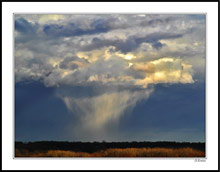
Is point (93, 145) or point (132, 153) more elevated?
point (93, 145)

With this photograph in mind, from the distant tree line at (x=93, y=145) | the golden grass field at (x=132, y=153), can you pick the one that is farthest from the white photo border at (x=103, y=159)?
the distant tree line at (x=93, y=145)

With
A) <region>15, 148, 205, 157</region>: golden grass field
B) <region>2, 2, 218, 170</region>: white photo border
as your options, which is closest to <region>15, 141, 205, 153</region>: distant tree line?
<region>15, 148, 205, 157</region>: golden grass field

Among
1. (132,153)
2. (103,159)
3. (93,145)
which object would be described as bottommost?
(103,159)

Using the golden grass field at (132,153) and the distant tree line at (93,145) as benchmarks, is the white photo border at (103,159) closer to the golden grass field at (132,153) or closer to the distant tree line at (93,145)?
the golden grass field at (132,153)

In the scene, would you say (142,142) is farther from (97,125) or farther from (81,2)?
(81,2)

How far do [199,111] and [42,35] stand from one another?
311cm

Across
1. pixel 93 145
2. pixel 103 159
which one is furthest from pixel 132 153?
pixel 93 145

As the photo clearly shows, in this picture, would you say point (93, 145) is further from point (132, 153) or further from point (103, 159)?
point (132, 153)

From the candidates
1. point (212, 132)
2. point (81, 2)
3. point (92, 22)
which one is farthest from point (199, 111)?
point (81, 2)

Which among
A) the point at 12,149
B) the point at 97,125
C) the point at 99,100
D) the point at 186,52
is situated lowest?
the point at 12,149

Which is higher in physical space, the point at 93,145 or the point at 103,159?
the point at 93,145

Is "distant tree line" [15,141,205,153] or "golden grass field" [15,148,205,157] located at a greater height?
"distant tree line" [15,141,205,153]

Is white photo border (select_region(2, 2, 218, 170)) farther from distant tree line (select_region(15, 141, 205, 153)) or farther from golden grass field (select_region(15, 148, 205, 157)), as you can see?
distant tree line (select_region(15, 141, 205, 153))

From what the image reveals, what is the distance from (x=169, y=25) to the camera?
5.63 meters
